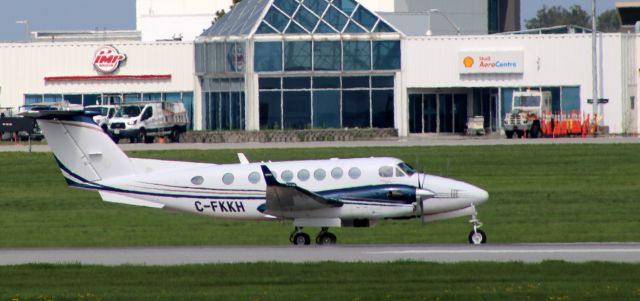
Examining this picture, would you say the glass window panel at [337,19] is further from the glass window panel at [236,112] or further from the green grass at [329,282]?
the green grass at [329,282]

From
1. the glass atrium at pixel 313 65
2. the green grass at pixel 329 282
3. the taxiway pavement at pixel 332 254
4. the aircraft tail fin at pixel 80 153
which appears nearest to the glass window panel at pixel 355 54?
the glass atrium at pixel 313 65

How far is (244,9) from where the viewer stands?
266 feet

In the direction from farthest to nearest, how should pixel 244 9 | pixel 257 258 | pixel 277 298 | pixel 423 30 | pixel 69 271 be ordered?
pixel 423 30, pixel 244 9, pixel 257 258, pixel 69 271, pixel 277 298

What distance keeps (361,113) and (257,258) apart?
50.3 meters

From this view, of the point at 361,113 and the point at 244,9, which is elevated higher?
the point at 244,9

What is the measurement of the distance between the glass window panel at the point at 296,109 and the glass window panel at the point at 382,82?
3.45 meters

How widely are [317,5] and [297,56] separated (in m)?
2.80

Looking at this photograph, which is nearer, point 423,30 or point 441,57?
point 441,57

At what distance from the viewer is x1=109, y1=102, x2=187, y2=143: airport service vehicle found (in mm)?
71619

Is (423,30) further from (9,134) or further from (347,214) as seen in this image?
(347,214)

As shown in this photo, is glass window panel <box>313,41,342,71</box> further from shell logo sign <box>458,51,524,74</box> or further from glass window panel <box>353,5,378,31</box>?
shell logo sign <box>458,51,524,74</box>

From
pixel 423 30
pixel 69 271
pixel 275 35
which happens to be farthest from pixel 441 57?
pixel 69 271

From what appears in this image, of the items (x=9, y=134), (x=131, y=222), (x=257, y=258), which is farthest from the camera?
(x=9, y=134)

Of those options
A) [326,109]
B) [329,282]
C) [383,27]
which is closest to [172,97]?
[326,109]
